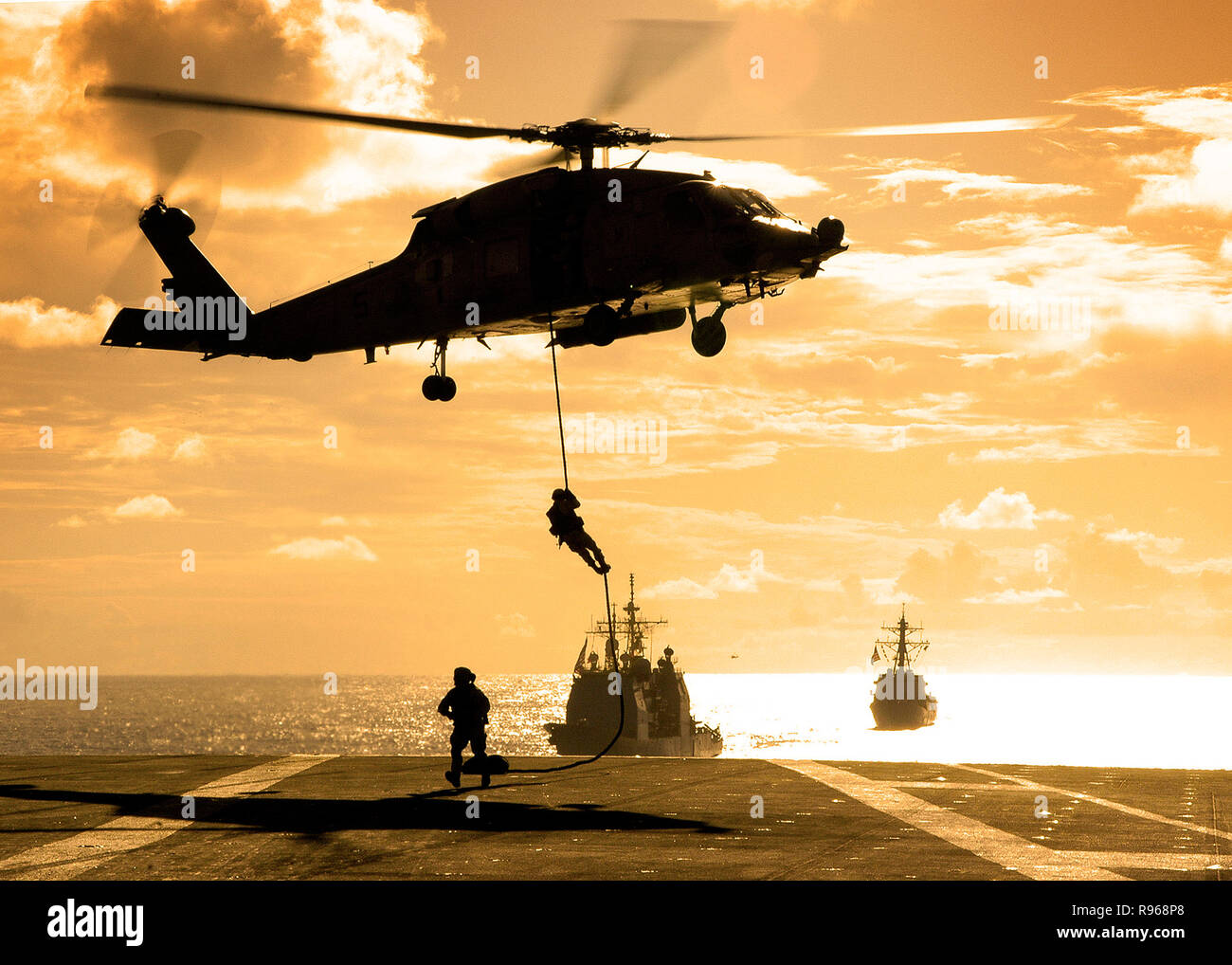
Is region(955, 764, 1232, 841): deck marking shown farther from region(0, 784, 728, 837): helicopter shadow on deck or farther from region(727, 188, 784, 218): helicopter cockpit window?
region(727, 188, 784, 218): helicopter cockpit window

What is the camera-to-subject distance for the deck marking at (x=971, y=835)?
12398 millimetres

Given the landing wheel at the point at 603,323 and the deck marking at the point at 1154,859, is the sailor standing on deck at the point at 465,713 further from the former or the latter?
the deck marking at the point at 1154,859

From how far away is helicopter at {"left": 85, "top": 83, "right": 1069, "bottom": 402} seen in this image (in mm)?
19859

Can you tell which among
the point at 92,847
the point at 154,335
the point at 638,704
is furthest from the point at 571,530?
the point at 638,704

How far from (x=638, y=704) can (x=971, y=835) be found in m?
59.2

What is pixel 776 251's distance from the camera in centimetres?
1964

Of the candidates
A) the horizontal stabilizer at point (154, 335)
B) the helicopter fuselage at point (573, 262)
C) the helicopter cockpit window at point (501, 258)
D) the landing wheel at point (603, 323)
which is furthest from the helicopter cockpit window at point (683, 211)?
the horizontal stabilizer at point (154, 335)

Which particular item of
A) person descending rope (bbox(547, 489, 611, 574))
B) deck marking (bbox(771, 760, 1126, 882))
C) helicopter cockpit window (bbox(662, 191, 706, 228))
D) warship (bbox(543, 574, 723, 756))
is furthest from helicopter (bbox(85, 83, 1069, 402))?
warship (bbox(543, 574, 723, 756))

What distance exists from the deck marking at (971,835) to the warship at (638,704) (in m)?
54.0

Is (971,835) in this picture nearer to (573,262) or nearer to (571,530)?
(571,530)

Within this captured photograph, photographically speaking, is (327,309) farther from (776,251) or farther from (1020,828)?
(1020,828)

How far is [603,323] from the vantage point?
68.3ft

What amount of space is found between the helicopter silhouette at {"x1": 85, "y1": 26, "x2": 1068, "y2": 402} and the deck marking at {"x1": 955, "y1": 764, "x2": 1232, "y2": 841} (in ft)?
30.7
